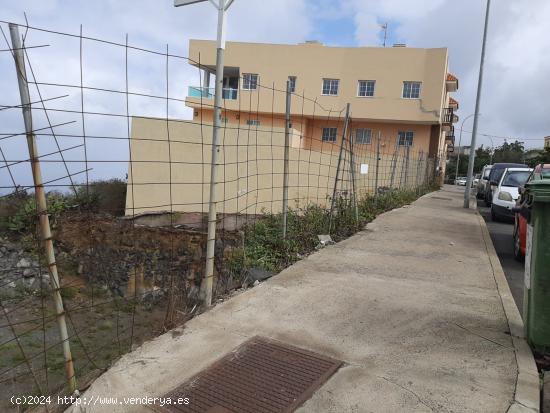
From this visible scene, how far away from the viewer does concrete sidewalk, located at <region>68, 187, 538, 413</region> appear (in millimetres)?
3135

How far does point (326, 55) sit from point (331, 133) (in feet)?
17.8

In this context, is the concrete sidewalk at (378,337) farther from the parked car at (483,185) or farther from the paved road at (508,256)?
the parked car at (483,185)

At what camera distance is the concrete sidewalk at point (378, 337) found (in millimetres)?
3135

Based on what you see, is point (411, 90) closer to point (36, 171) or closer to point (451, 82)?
point (451, 82)

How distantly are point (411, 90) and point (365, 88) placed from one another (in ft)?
9.89

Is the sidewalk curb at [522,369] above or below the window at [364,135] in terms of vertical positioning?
below

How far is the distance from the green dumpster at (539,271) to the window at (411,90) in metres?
28.5

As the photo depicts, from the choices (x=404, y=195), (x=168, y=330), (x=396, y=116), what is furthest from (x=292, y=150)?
(x=396, y=116)

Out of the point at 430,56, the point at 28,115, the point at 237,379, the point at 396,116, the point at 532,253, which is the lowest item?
the point at 237,379

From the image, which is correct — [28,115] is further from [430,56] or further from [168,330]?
[430,56]

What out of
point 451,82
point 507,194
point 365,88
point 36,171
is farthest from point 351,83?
point 36,171

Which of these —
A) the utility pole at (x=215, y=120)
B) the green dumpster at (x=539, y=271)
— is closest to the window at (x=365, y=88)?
the utility pole at (x=215, y=120)

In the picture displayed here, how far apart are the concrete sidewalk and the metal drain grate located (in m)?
0.10

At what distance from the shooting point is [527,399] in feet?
9.99
